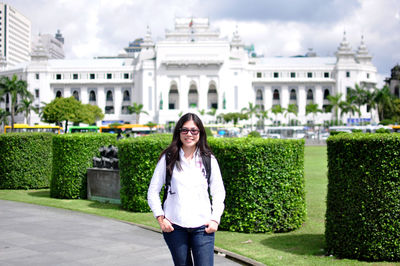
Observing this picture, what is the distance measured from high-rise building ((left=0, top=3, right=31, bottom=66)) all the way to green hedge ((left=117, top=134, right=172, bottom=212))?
161 metres

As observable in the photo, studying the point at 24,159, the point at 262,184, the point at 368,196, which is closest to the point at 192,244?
the point at 368,196

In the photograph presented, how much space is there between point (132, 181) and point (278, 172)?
13.4ft

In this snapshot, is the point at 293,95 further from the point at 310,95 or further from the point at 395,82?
the point at 395,82

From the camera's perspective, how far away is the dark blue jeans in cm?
420

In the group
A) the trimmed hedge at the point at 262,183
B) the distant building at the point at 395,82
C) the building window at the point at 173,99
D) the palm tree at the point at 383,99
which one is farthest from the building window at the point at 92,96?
the trimmed hedge at the point at 262,183

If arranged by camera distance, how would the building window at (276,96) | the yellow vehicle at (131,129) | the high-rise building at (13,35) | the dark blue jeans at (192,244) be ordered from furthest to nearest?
the high-rise building at (13,35), the building window at (276,96), the yellow vehicle at (131,129), the dark blue jeans at (192,244)

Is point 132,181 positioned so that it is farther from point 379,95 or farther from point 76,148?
point 379,95

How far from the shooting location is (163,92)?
292ft

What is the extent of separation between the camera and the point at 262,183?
8414mm

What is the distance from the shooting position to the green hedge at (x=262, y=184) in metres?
8.43

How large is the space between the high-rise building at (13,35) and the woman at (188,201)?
16773 centimetres

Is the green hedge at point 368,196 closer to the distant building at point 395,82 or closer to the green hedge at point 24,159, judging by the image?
the green hedge at point 24,159

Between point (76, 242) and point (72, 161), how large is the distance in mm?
5948

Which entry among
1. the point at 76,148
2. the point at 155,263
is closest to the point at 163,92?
the point at 76,148
